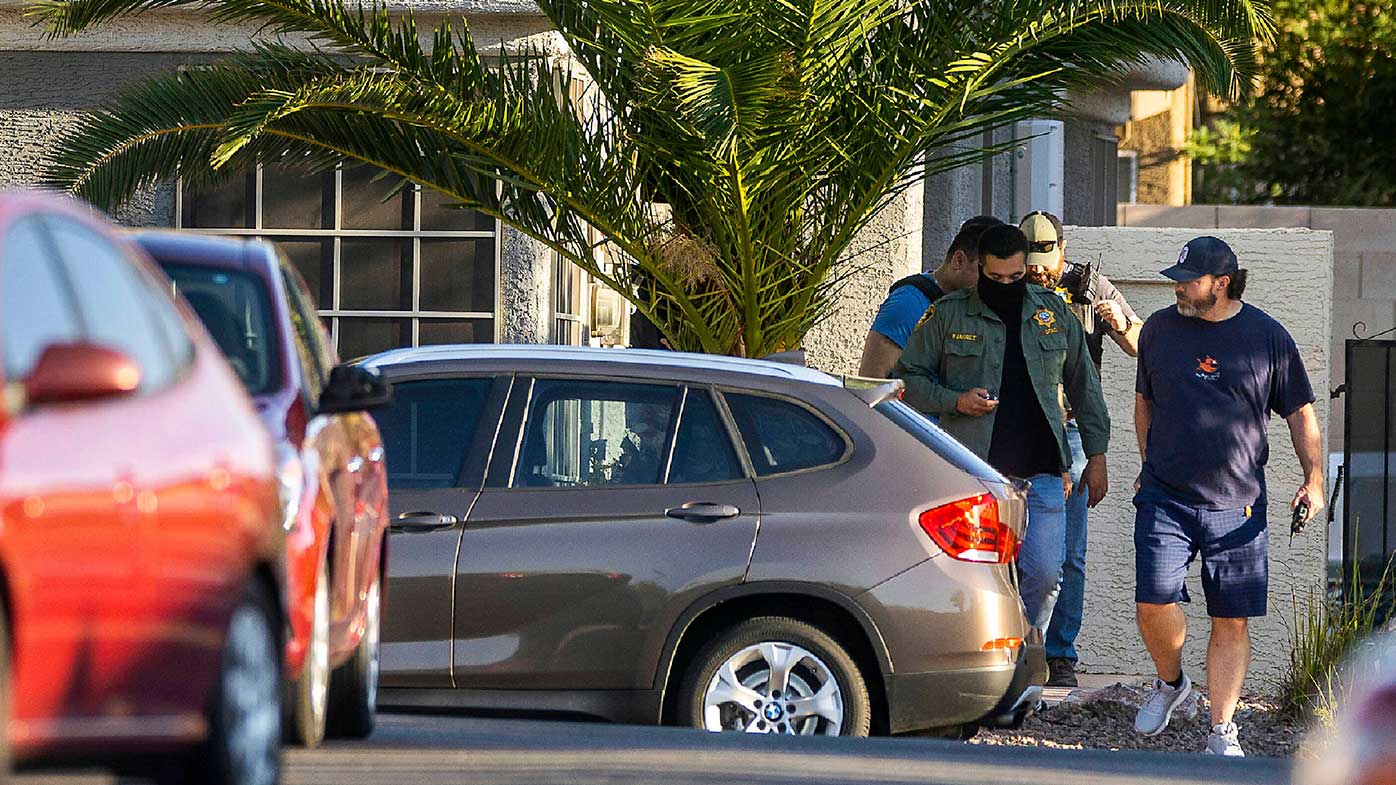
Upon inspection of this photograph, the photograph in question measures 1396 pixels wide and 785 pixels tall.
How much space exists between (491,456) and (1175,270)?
9.04 feet

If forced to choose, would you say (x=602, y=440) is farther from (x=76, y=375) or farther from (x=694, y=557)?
(x=76, y=375)

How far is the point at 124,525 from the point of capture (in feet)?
11.8

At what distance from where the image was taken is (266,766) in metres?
4.29

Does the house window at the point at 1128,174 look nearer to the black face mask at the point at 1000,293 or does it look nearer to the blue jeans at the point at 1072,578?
the blue jeans at the point at 1072,578

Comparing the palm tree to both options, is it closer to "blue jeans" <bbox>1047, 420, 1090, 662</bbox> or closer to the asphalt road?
"blue jeans" <bbox>1047, 420, 1090, 662</bbox>

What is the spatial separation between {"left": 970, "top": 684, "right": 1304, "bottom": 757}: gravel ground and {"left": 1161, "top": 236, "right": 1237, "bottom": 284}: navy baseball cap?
6.14ft

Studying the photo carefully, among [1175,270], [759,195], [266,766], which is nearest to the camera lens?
[266,766]

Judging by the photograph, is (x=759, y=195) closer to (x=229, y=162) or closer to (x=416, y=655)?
(x=229, y=162)

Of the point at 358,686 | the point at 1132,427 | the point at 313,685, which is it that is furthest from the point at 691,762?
the point at 1132,427

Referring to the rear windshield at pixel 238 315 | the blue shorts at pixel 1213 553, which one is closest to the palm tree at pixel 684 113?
the blue shorts at pixel 1213 553

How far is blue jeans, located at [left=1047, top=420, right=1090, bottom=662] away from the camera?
10320mm

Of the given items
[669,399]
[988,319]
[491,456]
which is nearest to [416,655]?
[491,456]

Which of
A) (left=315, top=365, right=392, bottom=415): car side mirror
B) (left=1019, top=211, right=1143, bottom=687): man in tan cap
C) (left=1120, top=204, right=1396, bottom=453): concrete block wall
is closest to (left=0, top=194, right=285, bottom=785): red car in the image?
(left=315, top=365, right=392, bottom=415): car side mirror

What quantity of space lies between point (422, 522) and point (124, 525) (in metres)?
4.40
